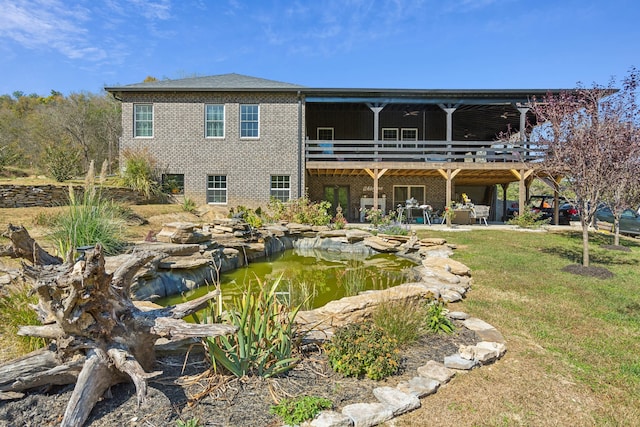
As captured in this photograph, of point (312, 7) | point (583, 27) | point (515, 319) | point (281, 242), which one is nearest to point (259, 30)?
point (312, 7)

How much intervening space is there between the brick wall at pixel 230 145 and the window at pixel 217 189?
0.20 m

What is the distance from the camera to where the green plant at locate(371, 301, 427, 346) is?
3.43 m

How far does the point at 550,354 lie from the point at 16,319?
469cm

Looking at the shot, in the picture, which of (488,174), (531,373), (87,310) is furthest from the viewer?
(488,174)

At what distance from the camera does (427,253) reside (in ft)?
28.6

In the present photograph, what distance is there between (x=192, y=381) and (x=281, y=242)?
8.32 meters

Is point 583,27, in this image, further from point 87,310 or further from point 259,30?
point 87,310

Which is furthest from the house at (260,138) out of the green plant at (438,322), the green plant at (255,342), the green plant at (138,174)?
the green plant at (255,342)

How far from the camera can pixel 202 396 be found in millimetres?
2447

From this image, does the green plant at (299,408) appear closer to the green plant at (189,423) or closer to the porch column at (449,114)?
the green plant at (189,423)

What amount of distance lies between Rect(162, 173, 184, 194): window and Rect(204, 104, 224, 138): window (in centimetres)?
224

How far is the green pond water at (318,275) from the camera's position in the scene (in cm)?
571

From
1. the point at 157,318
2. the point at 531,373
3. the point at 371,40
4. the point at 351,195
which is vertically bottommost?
the point at 531,373

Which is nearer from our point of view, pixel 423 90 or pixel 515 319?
pixel 515 319
